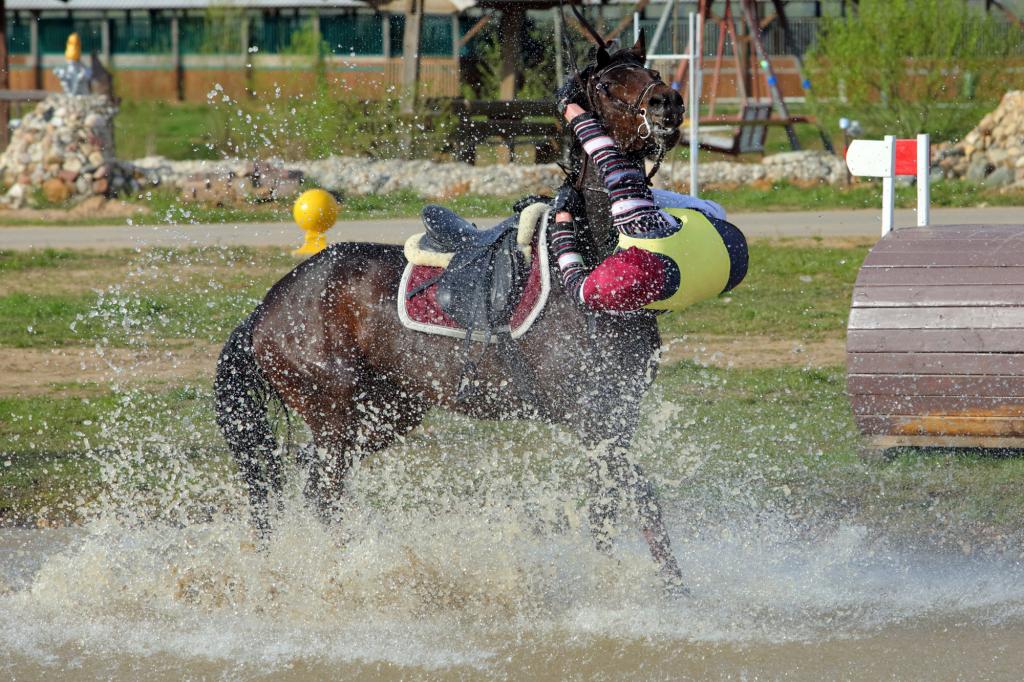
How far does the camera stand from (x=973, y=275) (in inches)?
251

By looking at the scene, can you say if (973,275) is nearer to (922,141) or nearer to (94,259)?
(922,141)

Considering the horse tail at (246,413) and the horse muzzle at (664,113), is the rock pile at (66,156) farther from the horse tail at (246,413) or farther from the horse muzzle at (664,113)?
the horse muzzle at (664,113)

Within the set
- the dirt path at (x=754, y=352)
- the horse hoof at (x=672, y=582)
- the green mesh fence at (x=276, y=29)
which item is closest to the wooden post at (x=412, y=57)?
the dirt path at (x=754, y=352)

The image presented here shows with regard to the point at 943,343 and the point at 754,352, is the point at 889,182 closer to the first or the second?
the point at 943,343

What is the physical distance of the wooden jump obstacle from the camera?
6250 mm

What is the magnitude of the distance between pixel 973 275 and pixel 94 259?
9498 mm

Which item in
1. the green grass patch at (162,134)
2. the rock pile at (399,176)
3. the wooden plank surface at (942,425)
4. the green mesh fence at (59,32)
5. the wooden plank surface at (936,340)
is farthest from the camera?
the green mesh fence at (59,32)

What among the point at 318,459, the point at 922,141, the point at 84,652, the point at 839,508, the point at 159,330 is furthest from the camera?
the point at 159,330

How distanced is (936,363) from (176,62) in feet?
103

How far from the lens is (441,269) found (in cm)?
499

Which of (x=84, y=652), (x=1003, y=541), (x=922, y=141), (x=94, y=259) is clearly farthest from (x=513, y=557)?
(x=94, y=259)

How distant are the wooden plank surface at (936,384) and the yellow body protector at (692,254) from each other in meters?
2.08

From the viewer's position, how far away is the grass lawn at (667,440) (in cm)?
604

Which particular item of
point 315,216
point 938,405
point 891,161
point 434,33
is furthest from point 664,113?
point 434,33
